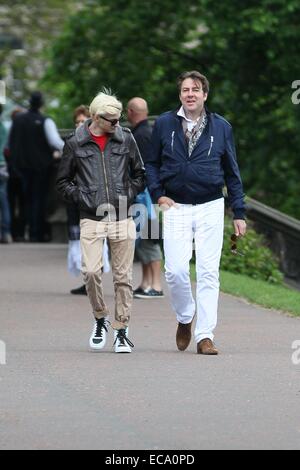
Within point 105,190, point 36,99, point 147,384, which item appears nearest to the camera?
point 147,384

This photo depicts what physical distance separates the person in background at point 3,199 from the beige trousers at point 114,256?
9206 mm

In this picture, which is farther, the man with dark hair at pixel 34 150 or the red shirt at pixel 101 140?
the man with dark hair at pixel 34 150

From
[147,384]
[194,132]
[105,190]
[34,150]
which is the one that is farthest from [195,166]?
[34,150]

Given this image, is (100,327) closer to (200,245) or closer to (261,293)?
(200,245)

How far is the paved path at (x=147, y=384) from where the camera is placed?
7.67m

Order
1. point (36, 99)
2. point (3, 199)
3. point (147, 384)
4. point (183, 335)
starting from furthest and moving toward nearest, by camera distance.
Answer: point (3, 199)
point (36, 99)
point (183, 335)
point (147, 384)

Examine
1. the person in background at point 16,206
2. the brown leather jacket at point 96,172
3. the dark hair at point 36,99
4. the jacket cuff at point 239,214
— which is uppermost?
the brown leather jacket at point 96,172

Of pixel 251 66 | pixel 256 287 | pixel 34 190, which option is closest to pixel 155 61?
pixel 251 66

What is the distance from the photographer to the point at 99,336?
1096 cm

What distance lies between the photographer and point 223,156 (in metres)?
10.6

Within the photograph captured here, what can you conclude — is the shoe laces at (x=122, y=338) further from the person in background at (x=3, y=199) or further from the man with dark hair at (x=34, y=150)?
the man with dark hair at (x=34, y=150)

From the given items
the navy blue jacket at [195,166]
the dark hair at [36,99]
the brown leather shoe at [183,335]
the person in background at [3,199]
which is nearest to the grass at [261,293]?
the brown leather shoe at [183,335]

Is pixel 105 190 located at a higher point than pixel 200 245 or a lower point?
higher

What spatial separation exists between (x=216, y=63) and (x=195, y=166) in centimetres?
1659
